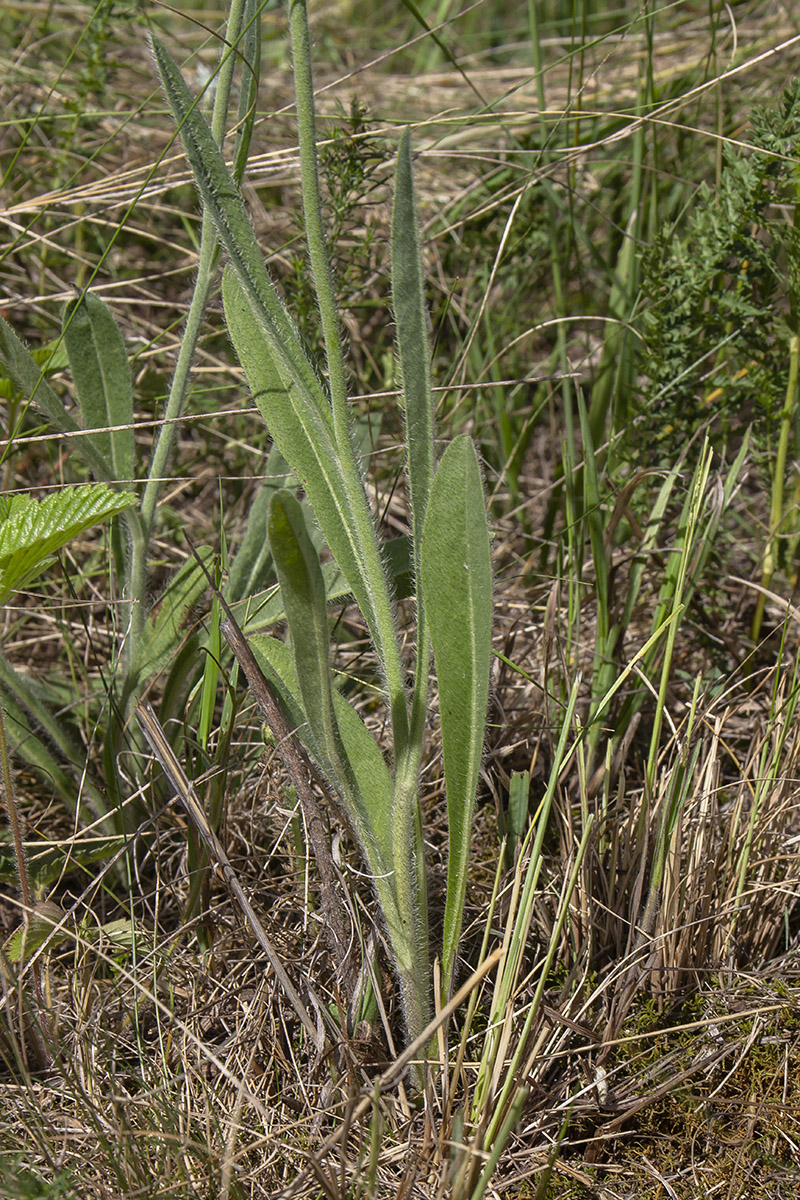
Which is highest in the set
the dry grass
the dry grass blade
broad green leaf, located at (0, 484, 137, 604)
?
broad green leaf, located at (0, 484, 137, 604)

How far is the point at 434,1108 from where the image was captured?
1.09 metres

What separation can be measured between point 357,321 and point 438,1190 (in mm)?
1755

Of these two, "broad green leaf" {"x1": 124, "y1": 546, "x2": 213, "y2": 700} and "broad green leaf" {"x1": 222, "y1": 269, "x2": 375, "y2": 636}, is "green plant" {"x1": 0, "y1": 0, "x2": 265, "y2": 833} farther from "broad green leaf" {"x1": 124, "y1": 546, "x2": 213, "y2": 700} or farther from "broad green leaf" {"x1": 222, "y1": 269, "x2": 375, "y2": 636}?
"broad green leaf" {"x1": 222, "y1": 269, "x2": 375, "y2": 636}

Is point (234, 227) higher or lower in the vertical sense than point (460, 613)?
higher

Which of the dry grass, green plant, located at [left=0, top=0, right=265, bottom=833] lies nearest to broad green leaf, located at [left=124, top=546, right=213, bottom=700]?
green plant, located at [left=0, top=0, right=265, bottom=833]

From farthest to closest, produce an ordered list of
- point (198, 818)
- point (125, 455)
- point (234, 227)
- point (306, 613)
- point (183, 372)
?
point (125, 455), point (183, 372), point (198, 818), point (234, 227), point (306, 613)

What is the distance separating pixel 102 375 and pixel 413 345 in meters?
0.60

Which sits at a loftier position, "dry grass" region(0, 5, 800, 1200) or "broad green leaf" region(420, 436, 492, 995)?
"broad green leaf" region(420, 436, 492, 995)

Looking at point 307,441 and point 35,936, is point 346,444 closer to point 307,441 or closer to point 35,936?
point 307,441

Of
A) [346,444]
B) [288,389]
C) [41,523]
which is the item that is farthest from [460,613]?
[41,523]

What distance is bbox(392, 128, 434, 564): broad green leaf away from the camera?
3.51 ft

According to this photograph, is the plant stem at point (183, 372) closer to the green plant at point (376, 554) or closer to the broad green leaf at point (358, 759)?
the green plant at point (376, 554)

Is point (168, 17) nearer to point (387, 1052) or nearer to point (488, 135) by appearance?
point (488, 135)

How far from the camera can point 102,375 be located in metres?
1.48
